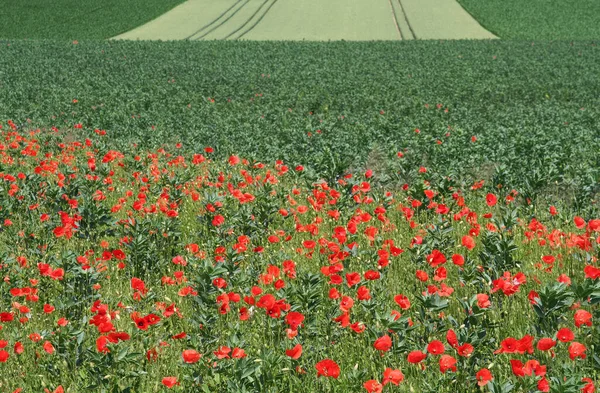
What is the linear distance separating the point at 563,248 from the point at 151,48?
3105 centimetres

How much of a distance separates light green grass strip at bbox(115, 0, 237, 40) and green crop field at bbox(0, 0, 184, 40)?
3.06 ft

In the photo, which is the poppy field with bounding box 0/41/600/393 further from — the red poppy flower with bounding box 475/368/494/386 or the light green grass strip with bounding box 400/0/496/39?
the light green grass strip with bounding box 400/0/496/39

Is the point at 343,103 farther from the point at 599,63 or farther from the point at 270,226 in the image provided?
the point at 599,63

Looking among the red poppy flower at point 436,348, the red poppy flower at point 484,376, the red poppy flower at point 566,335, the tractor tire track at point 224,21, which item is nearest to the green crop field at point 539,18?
the tractor tire track at point 224,21

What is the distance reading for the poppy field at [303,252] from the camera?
10.6ft

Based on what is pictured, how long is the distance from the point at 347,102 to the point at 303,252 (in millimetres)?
13196

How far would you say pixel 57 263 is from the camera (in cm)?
419

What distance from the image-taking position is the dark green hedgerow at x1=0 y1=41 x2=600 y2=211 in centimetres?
993

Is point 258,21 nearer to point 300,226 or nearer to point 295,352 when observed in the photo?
point 300,226

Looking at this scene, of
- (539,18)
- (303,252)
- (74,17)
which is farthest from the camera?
(74,17)

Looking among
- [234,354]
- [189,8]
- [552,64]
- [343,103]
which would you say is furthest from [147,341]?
[189,8]

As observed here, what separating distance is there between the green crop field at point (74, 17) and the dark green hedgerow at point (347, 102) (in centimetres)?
955

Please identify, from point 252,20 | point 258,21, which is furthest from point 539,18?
point 252,20

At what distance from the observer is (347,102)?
17.7 m
